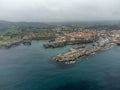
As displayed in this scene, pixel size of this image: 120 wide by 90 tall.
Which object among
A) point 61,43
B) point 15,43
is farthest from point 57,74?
point 15,43

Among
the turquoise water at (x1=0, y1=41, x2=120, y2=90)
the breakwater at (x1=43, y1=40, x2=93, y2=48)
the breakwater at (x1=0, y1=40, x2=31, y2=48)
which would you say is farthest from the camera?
the breakwater at (x1=0, y1=40, x2=31, y2=48)

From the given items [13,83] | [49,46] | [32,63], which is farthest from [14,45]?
[13,83]

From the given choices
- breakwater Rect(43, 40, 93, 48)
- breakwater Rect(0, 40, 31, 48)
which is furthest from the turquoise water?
breakwater Rect(0, 40, 31, 48)

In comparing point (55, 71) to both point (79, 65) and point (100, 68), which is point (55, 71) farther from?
point (100, 68)

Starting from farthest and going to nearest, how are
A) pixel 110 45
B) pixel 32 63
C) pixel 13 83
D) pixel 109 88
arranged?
pixel 110 45, pixel 32 63, pixel 13 83, pixel 109 88

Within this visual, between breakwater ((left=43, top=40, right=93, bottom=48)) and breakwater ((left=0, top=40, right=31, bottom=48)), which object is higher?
breakwater ((left=43, top=40, right=93, bottom=48))

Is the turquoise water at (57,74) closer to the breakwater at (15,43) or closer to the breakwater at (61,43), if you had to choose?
the breakwater at (61,43)

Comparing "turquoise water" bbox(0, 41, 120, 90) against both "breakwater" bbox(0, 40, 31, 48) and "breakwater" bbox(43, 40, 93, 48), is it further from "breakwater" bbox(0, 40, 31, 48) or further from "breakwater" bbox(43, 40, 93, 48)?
"breakwater" bbox(0, 40, 31, 48)

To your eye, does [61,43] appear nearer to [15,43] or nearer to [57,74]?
Answer: [15,43]
